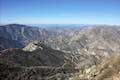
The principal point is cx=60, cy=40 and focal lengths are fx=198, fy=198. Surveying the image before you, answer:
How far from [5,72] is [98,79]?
93020mm

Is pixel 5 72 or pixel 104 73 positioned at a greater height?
pixel 104 73

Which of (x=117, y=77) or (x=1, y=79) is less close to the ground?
(x=117, y=77)

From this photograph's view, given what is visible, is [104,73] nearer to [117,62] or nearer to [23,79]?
[117,62]

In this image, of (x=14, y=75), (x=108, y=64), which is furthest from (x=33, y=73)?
(x=108, y=64)

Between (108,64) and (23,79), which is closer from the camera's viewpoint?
(108,64)

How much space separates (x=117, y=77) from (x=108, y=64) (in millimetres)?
19010

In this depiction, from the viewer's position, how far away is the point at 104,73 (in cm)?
6906

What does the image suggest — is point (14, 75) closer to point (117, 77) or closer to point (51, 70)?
point (51, 70)

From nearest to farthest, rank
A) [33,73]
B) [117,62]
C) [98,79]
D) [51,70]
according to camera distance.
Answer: [98,79] < [117,62] < [33,73] < [51,70]

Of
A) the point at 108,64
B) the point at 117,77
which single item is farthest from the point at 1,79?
the point at 117,77

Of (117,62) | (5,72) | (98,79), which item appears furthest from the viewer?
(5,72)

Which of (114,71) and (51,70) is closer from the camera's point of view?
(114,71)

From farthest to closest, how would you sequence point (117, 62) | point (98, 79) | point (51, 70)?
point (51, 70) → point (117, 62) → point (98, 79)

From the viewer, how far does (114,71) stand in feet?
228
